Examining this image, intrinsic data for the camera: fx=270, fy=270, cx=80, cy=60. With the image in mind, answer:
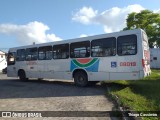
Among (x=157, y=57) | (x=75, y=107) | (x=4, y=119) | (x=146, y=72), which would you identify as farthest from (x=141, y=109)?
(x=157, y=57)

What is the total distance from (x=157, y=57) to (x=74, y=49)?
115 feet

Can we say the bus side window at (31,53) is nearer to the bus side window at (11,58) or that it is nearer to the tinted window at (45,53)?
the tinted window at (45,53)

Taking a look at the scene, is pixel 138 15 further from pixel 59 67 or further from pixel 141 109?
pixel 141 109

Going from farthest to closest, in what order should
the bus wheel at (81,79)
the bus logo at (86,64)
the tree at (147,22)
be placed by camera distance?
the tree at (147,22)
the bus wheel at (81,79)
the bus logo at (86,64)

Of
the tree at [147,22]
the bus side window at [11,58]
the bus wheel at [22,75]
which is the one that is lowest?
the bus wheel at [22,75]

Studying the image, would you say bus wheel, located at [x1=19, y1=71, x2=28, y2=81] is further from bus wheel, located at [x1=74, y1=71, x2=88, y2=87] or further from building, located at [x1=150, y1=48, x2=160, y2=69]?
building, located at [x1=150, y1=48, x2=160, y2=69]

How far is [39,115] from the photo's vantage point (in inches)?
352

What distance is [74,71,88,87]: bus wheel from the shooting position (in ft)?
54.8

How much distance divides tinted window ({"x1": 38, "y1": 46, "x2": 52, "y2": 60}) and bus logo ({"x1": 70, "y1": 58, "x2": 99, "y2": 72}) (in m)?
2.49

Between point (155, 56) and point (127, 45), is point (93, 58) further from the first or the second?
point (155, 56)

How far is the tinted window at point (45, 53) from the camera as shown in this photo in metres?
19.1

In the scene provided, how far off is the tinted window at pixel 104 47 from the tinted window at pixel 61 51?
2316 mm

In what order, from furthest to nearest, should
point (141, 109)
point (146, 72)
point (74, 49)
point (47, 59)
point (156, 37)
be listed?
point (156, 37), point (47, 59), point (74, 49), point (146, 72), point (141, 109)

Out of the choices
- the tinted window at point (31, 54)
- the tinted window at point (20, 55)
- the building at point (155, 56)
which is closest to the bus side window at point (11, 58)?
the tinted window at point (20, 55)
